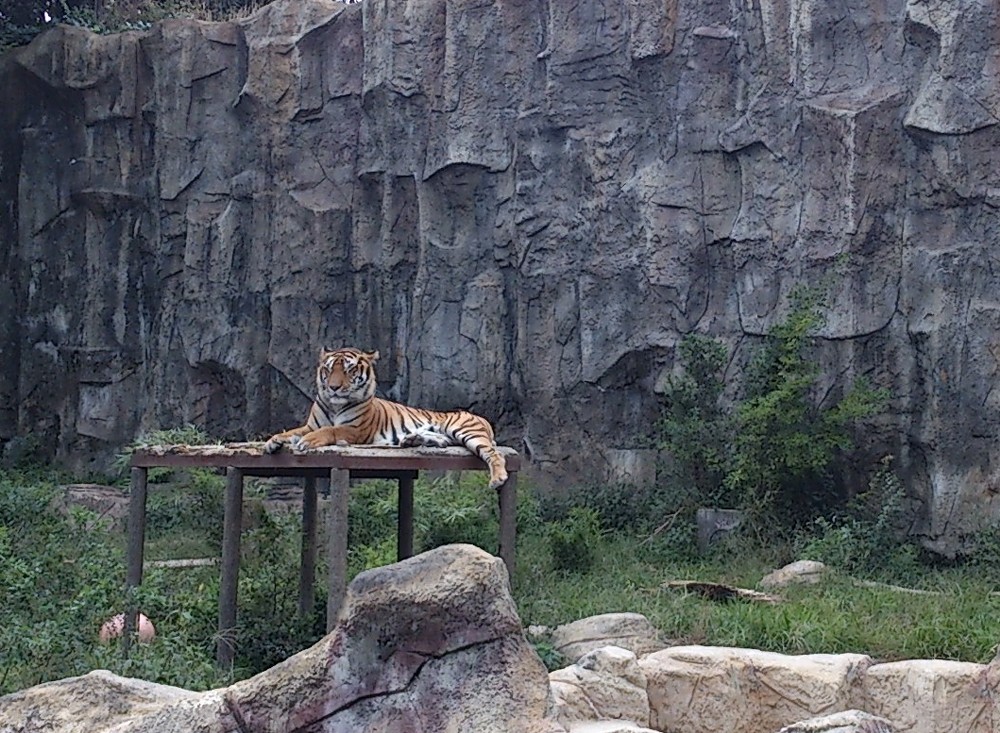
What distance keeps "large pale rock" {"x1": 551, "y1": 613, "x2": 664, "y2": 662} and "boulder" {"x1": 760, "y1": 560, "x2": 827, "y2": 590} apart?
1575 mm

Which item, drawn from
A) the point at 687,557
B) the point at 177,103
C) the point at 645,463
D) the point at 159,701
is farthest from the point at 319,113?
the point at 159,701

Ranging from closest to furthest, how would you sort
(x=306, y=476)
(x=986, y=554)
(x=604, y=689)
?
(x=604, y=689) < (x=306, y=476) < (x=986, y=554)

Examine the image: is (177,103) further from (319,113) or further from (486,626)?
(486,626)

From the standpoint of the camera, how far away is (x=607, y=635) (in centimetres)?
705

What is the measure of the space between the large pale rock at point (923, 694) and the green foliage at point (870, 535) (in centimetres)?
371

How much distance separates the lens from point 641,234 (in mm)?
11781

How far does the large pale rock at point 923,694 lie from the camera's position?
5.36m

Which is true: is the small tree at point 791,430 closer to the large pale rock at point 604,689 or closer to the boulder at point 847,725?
the large pale rock at point 604,689

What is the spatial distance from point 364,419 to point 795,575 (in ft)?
10.4

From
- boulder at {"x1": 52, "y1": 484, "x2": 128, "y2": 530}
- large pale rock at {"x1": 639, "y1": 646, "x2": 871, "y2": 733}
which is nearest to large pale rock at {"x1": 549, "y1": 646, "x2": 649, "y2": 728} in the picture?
large pale rock at {"x1": 639, "y1": 646, "x2": 871, "y2": 733}

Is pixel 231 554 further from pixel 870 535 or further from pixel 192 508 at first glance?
pixel 870 535

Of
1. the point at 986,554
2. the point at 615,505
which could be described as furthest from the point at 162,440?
the point at 986,554

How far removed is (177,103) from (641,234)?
5353mm

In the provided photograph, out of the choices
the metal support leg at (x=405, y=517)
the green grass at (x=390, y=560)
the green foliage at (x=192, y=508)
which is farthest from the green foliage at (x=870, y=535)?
the green foliage at (x=192, y=508)
